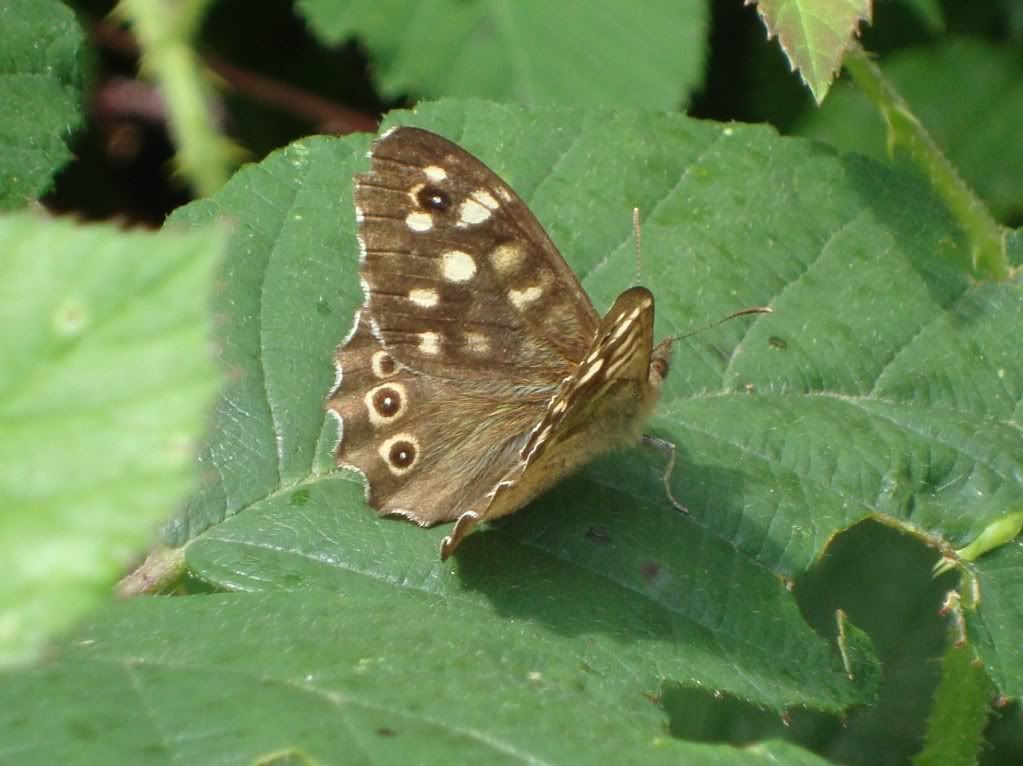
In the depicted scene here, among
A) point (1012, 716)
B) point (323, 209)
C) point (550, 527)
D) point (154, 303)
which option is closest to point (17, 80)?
point (323, 209)

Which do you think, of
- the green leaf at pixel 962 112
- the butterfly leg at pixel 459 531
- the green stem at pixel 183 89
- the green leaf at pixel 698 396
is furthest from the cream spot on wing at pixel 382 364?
the green leaf at pixel 962 112

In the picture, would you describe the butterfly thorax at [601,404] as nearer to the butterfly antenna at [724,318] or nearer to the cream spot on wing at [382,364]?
the butterfly antenna at [724,318]

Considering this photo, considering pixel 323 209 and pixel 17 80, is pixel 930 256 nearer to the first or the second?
pixel 323 209

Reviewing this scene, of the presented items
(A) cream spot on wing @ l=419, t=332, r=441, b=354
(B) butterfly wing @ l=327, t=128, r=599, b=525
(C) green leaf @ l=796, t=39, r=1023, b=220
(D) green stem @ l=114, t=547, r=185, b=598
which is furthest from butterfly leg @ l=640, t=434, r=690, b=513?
(C) green leaf @ l=796, t=39, r=1023, b=220

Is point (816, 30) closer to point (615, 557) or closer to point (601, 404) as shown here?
point (601, 404)

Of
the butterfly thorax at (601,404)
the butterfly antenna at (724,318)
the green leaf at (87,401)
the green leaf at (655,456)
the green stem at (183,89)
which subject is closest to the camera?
the green leaf at (87,401)

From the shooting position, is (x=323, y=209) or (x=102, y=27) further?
(x=102, y=27)

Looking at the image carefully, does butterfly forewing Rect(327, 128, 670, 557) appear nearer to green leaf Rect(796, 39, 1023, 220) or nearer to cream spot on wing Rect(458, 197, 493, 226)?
cream spot on wing Rect(458, 197, 493, 226)
